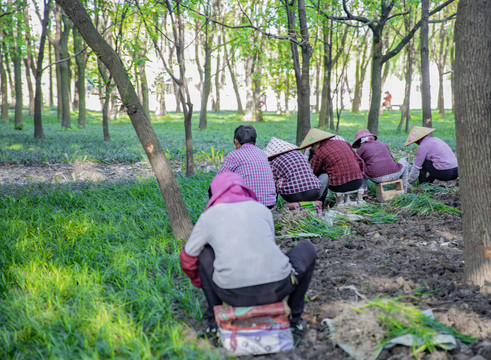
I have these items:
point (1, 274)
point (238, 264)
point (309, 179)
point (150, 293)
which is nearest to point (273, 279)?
point (238, 264)

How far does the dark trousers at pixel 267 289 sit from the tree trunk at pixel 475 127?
126cm

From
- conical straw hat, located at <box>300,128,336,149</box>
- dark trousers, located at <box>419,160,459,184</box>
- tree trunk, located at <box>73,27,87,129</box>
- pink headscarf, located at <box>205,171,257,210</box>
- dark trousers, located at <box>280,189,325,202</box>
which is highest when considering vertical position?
tree trunk, located at <box>73,27,87,129</box>

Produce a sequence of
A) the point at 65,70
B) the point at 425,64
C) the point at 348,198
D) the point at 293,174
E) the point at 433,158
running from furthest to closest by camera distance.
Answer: the point at 65,70 → the point at 425,64 → the point at 433,158 → the point at 348,198 → the point at 293,174

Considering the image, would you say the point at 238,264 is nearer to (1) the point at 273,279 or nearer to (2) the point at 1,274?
(1) the point at 273,279

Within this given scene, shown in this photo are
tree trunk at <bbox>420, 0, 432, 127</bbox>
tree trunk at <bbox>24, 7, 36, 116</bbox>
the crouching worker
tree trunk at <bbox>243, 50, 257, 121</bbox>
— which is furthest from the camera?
tree trunk at <bbox>243, 50, 257, 121</bbox>

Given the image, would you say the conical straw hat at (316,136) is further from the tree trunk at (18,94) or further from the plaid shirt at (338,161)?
the tree trunk at (18,94)

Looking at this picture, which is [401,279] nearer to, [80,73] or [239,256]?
[239,256]

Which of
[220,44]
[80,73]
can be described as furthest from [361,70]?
[80,73]

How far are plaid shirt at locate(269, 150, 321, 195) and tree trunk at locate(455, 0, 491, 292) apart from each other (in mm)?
2449

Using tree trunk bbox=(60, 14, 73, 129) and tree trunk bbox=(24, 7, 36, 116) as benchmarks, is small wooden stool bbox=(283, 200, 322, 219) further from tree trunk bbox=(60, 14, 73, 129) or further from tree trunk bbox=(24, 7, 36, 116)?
tree trunk bbox=(24, 7, 36, 116)

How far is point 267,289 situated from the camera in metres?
2.69

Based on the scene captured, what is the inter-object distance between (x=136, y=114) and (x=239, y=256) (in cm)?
255

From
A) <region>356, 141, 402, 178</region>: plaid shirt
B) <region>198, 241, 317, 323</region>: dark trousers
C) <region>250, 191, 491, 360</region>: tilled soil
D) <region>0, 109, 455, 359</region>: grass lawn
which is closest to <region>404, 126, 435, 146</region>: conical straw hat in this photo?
<region>356, 141, 402, 178</region>: plaid shirt

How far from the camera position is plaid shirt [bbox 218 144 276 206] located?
4965 mm
